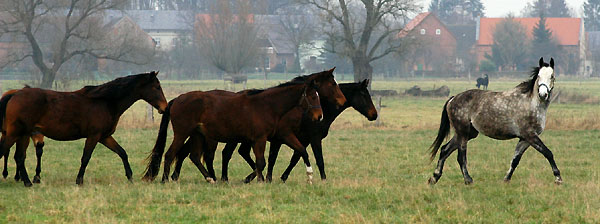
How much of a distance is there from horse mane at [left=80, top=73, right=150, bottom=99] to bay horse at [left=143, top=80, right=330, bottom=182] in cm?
69

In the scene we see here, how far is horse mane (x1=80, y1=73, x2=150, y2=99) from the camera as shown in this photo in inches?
424

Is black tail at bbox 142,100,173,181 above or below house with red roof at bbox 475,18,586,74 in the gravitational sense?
below

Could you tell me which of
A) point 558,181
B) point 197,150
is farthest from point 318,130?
point 558,181

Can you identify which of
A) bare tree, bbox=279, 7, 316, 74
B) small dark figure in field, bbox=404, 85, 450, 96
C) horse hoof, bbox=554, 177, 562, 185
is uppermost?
bare tree, bbox=279, 7, 316, 74

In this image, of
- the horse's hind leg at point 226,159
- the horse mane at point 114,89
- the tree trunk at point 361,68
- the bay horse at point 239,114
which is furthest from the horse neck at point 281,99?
the tree trunk at point 361,68

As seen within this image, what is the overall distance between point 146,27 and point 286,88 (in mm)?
95748

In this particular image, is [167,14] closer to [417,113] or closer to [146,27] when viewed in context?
[146,27]

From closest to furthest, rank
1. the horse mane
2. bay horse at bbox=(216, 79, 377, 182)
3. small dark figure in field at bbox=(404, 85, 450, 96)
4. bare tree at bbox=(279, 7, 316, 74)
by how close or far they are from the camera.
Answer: the horse mane, bay horse at bbox=(216, 79, 377, 182), small dark figure in field at bbox=(404, 85, 450, 96), bare tree at bbox=(279, 7, 316, 74)

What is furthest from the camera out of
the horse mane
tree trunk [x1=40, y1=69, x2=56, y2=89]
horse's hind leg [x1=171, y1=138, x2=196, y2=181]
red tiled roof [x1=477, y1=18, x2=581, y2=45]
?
red tiled roof [x1=477, y1=18, x2=581, y2=45]

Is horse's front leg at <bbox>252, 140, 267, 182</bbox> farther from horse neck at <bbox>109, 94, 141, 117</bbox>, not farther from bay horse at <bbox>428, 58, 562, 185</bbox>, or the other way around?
bay horse at <bbox>428, 58, 562, 185</bbox>

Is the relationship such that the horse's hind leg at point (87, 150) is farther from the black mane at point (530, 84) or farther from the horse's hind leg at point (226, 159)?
the black mane at point (530, 84)

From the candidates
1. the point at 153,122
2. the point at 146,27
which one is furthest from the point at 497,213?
the point at 146,27

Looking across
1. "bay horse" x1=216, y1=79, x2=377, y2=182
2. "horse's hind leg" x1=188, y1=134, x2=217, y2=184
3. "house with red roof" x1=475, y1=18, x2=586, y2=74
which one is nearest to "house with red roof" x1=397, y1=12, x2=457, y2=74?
"house with red roof" x1=475, y1=18, x2=586, y2=74

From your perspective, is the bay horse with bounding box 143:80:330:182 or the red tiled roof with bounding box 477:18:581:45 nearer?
the bay horse with bounding box 143:80:330:182
